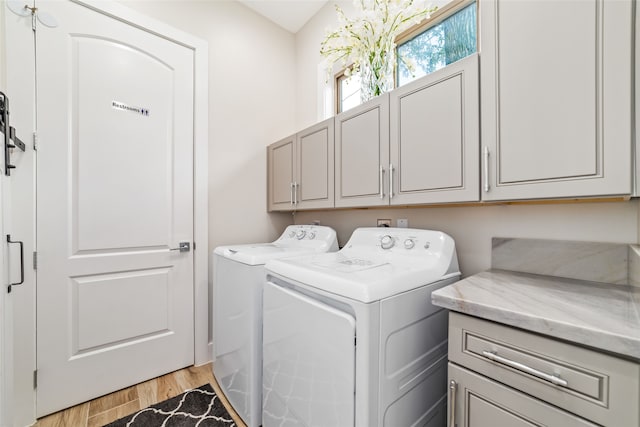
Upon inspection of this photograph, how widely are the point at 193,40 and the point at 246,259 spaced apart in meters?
1.84

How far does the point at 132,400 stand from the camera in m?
1.69

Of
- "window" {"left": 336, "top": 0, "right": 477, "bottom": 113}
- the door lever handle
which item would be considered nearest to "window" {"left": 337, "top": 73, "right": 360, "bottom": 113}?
"window" {"left": 336, "top": 0, "right": 477, "bottom": 113}

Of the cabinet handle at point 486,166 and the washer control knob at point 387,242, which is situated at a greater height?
the cabinet handle at point 486,166

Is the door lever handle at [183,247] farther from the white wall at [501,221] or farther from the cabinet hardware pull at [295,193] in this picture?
the white wall at [501,221]

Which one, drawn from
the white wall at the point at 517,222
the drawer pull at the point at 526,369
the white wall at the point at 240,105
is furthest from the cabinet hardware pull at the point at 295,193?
the drawer pull at the point at 526,369

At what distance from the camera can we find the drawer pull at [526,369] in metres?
0.68

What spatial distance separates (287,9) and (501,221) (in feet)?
8.28

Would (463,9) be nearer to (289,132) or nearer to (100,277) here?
(289,132)

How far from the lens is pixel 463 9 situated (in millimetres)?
1616

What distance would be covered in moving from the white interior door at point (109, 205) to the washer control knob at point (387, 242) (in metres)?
1.48

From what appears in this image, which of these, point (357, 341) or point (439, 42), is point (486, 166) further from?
point (439, 42)

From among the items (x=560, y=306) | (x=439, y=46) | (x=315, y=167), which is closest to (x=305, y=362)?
(x=560, y=306)

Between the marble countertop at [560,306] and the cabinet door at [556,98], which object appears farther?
the cabinet door at [556,98]

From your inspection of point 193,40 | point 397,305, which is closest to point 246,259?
point 397,305
